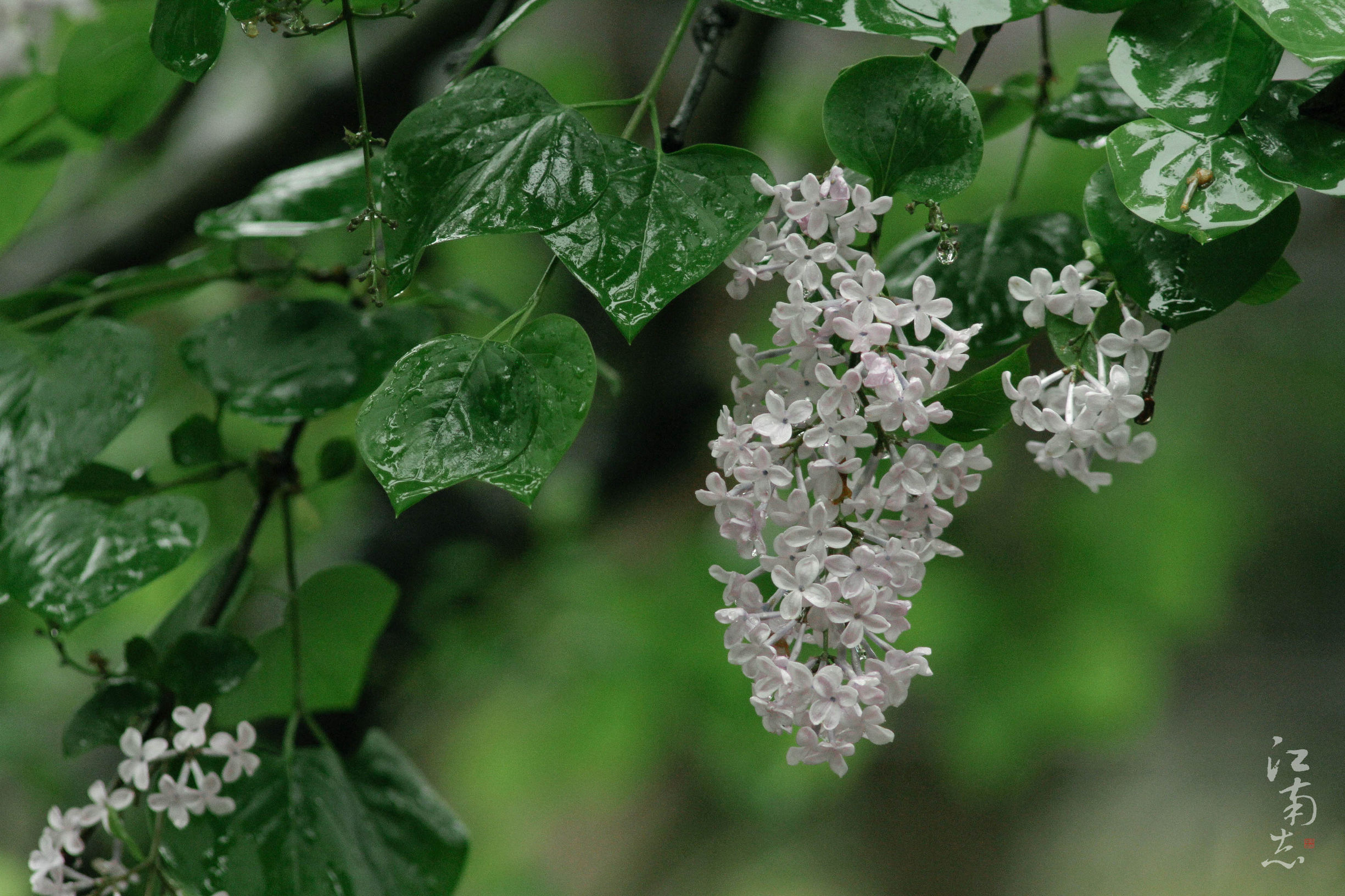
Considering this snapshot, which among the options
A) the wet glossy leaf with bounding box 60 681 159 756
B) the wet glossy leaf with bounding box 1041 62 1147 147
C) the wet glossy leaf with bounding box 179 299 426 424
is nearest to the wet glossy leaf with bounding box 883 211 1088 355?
the wet glossy leaf with bounding box 1041 62 1147 147

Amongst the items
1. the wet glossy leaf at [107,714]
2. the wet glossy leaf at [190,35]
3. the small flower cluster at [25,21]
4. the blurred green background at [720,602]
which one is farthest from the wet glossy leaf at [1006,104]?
the small flower cluster at [25,21]

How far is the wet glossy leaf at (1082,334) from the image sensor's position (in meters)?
0.22

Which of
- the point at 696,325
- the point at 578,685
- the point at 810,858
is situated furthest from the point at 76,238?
the point at 810,858

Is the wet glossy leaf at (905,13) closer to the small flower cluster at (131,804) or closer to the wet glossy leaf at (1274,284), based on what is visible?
the wet glossy leaf at (1274,284)

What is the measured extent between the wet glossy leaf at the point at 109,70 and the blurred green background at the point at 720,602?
0.14 metres

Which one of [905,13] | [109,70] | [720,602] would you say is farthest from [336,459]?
[720,602]

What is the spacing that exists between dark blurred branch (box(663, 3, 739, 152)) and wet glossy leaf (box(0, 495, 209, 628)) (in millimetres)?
177

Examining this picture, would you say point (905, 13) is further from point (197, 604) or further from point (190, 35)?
point (197, 604)

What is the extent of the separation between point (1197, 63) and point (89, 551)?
31 centimetres

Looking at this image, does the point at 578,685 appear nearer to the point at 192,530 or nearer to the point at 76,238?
the point at 76,238

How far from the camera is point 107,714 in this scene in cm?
32

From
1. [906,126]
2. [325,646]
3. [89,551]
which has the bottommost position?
[325,646]

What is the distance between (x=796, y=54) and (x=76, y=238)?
735 mm

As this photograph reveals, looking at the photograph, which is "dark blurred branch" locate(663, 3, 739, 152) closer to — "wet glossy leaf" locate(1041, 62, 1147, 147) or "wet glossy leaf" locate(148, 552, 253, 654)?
"wet glossy leaf" locate(1041, 62, 1147, 147)
